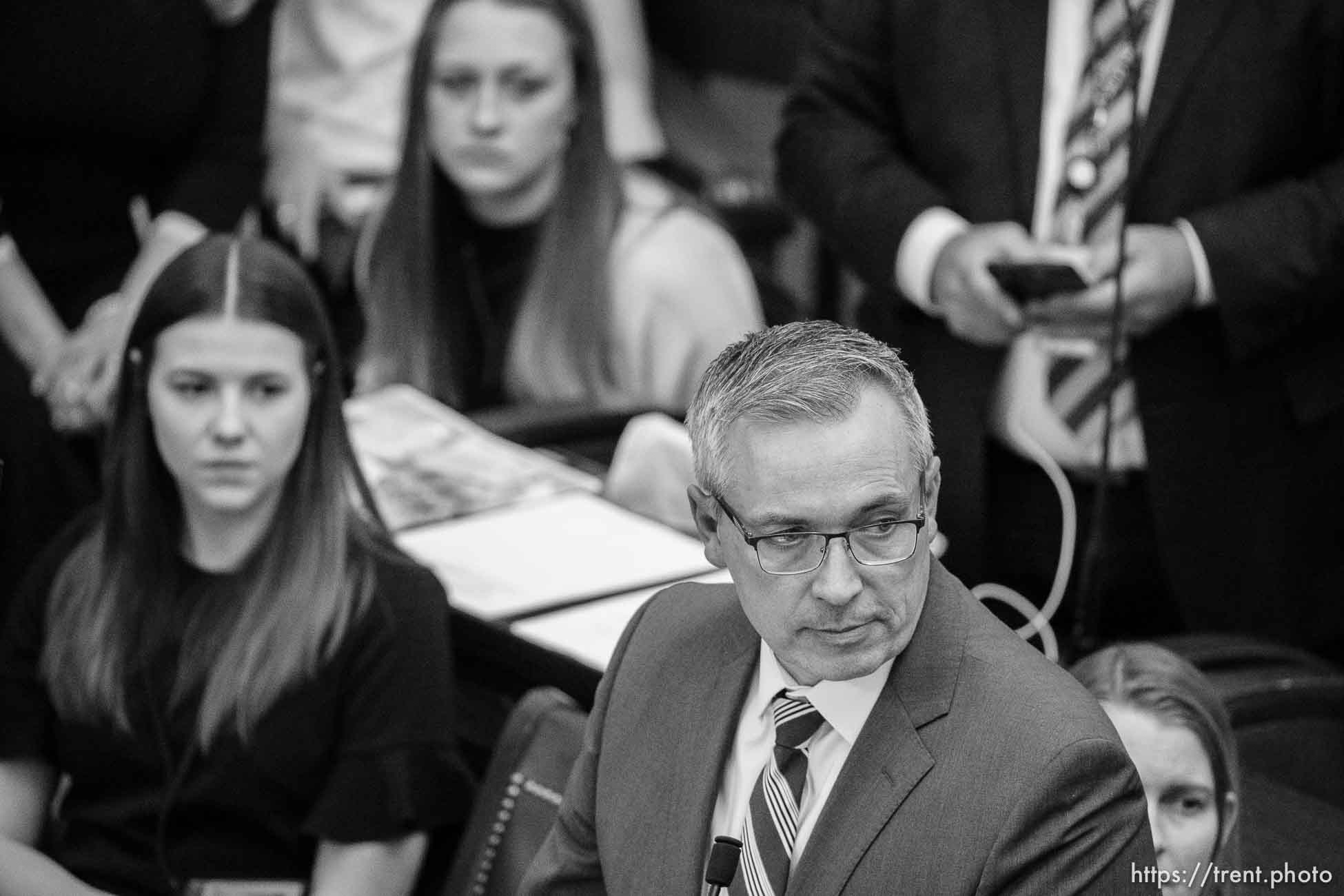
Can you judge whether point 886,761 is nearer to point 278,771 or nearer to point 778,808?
point 778,808

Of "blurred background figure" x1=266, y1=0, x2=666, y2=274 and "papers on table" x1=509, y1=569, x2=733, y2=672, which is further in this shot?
A: "blurred background figure" x1=266, y1=0, x2=666, y2=274

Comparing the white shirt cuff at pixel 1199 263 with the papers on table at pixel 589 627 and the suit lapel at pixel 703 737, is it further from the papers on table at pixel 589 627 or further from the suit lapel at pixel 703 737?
the suit lapel at pixel 703 737

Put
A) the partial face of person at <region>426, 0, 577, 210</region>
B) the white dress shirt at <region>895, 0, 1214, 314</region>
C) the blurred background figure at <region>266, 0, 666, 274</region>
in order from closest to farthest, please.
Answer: the white dress shirt at <region>895, 0, 1214, 314</region> < the partial face of person at <region>426, 0, 577, 210</region> < the blurred background figure at <region>266, 0, 666, 274</region>

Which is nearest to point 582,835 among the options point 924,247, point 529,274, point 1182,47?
point 924,247

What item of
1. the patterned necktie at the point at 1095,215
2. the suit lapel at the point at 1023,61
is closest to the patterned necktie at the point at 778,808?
the patterned necktie at the point at 1095,215

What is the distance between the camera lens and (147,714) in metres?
2.56

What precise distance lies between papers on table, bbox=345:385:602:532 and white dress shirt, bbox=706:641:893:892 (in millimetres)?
1390

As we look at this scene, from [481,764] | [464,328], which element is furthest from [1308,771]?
[464,328]

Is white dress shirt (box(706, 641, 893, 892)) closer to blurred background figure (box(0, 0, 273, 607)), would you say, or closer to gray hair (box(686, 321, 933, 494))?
gray hair (box(686, 321, 933, 494))

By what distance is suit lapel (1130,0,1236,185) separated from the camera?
2840 mm

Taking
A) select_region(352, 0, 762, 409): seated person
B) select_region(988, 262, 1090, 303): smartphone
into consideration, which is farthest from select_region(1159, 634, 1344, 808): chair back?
select_region(352, 0, 762, 409): seated person

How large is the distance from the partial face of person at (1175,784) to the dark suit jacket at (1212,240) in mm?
767

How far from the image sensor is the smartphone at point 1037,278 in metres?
2.76

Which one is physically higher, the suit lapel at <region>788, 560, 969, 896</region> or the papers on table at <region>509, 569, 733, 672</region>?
the suit lapel at <region>788, 560, 969, 896</region>
